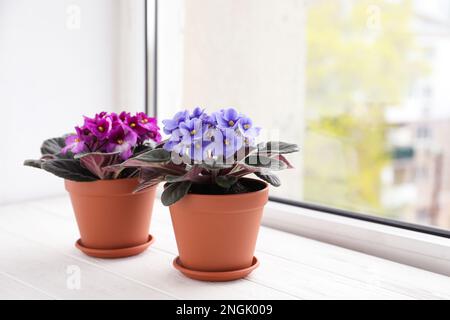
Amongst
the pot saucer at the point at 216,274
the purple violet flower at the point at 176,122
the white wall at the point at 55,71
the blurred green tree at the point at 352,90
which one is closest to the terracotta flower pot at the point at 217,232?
the pot saucer at the point at 216,274

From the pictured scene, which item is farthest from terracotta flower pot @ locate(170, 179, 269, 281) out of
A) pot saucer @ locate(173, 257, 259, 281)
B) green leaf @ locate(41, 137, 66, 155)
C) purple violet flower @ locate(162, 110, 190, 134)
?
green leaf @ locate(41, 137, 66, 155)

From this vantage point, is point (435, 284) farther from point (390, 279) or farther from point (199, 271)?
point (199, 271)

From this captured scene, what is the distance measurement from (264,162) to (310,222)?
1.29ft

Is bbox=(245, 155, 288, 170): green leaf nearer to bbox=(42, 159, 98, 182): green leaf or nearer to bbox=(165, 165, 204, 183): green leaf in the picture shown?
bbox=(165, 165, 204, 183): green leaf

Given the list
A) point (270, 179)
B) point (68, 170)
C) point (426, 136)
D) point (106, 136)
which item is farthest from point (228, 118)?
point (426, 136)

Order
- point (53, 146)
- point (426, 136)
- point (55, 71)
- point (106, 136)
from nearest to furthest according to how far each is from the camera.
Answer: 1. point (106, 136)
2. point (53, 146)
3. point (55, 71)
4. point (426, 136)

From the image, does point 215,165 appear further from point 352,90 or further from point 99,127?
point 352,90

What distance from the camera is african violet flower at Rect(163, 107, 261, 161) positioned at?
35.2 inches

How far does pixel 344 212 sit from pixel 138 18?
93cm

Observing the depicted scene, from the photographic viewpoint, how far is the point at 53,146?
116 centimetres

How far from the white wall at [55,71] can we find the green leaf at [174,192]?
0.78 meters
